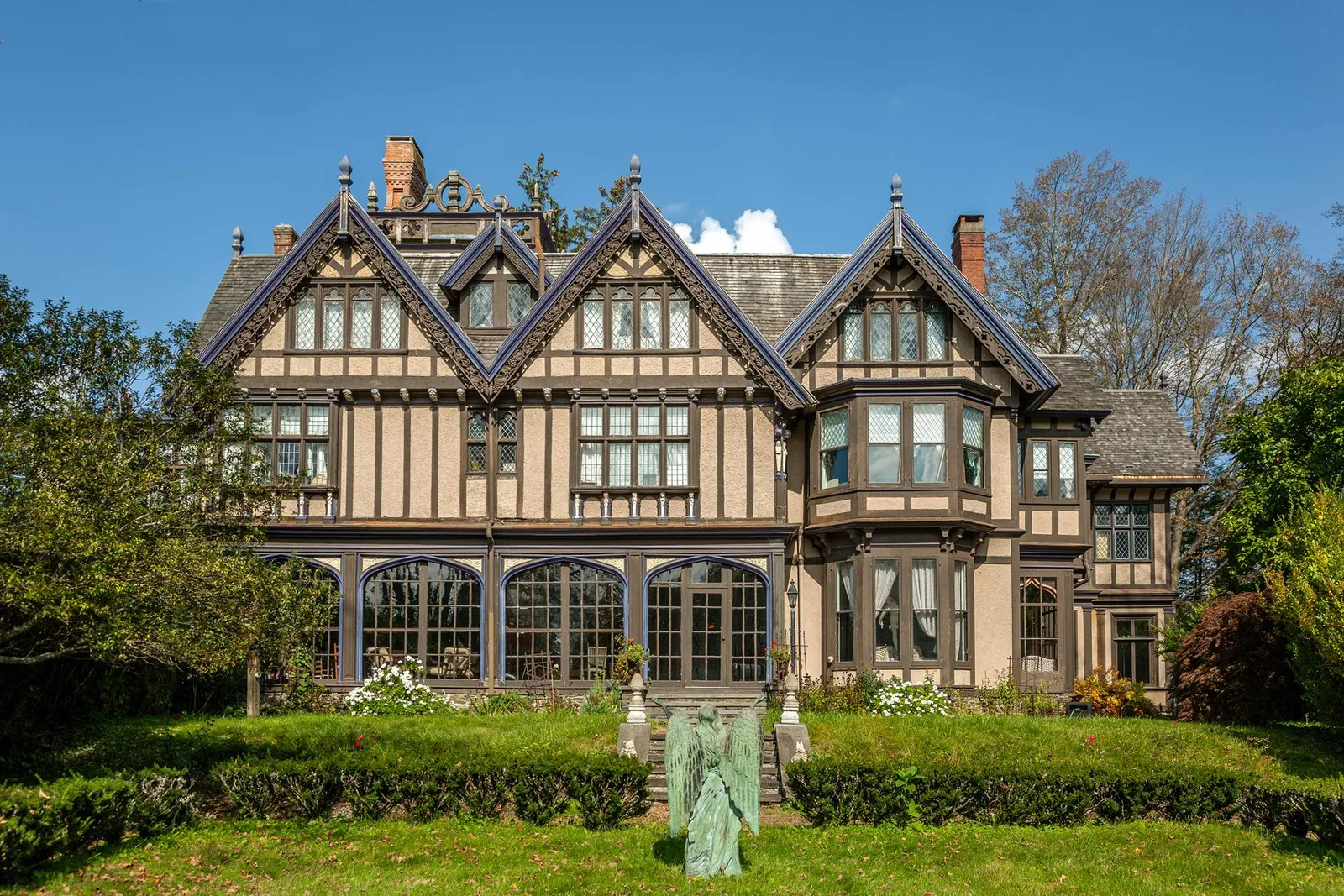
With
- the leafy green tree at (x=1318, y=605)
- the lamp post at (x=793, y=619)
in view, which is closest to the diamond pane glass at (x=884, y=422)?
the lamp post at (x=793, y=619)

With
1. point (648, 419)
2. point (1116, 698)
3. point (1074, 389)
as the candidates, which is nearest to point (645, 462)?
point (648, 419)

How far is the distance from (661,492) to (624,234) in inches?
228

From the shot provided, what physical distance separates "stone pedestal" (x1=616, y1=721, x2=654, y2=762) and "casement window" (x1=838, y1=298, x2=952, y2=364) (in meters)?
10.8

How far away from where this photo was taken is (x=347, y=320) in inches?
1112

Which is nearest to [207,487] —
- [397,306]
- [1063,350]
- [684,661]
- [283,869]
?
[283,869]

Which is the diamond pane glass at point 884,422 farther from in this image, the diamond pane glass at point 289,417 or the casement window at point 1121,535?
the diamond pane glass at point 289,417

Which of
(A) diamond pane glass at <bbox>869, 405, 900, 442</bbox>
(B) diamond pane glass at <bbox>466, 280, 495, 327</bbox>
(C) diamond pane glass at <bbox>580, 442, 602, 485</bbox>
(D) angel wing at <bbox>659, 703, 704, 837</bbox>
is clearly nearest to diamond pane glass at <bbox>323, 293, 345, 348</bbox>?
(B) diamond pane glass at <bbox>466, 280, 495, 327</bbox>

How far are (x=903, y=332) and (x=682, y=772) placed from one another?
15.7 m

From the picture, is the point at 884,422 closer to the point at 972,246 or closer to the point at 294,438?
the point at 972,246

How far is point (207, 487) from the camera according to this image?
63.2ft

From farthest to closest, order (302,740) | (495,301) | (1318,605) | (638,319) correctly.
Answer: (495,301) → (638,319) → (302,740) → (1318,605)

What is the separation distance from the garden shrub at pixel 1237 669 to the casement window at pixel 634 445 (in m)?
10.9

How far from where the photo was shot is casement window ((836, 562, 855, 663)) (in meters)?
27.6

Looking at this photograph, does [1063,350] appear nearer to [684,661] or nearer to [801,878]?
[684,661]
